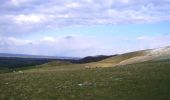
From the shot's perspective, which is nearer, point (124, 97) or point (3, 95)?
point (124, 97)

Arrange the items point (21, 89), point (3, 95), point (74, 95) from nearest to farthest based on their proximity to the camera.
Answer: point (74, 95)
point (3, 95)
point (21, 89)

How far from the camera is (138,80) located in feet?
121

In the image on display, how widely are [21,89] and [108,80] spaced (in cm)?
811

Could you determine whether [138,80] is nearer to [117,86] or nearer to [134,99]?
[117,86]

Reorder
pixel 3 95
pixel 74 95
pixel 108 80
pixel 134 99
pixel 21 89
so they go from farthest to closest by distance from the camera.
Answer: pixel 108 80, pixel 21 89, pixel 3 95, pixel 74 95, pixel 134 99

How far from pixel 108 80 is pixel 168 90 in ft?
26.8

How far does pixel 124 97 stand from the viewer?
1153 inches

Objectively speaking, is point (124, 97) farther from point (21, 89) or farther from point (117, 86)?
point (21, 89)

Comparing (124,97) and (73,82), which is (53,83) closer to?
(73,82)

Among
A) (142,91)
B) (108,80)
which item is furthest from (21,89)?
(142,91)

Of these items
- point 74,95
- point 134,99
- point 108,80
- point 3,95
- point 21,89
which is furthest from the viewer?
point 108,80

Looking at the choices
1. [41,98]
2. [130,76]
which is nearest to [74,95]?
[41,98]

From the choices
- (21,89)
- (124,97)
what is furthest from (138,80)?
(21,89)

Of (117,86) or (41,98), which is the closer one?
(41,98)
